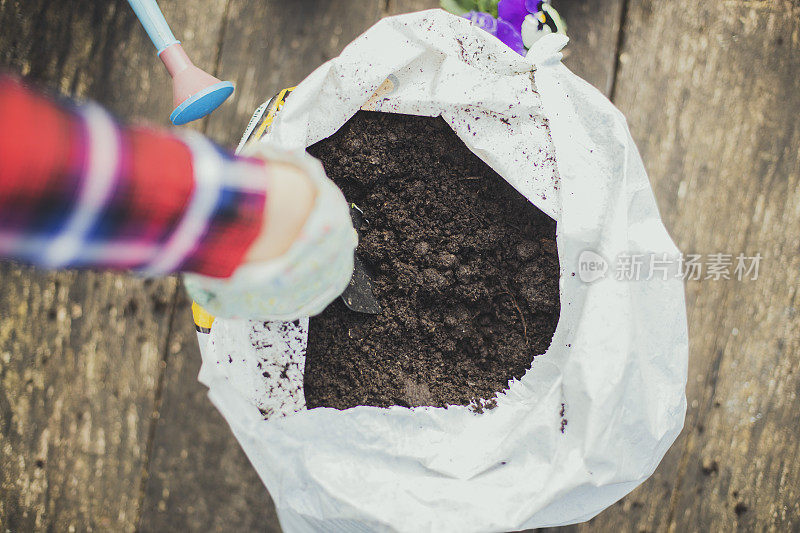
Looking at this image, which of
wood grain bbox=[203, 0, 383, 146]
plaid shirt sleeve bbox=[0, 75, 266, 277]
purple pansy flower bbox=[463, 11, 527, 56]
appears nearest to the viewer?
plaid shirt sleeve bbox=[0, 75, 266, 277]

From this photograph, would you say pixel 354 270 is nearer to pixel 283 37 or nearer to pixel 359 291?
pixel 359 291

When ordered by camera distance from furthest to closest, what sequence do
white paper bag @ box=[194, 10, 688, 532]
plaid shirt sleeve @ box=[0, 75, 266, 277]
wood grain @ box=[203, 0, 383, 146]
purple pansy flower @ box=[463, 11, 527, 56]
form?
wood grain @ box=[203, 0, 383, 146]
purple pansy flower @ box=[463, 11, 527, 56]
white paper bag @ box=[194, 10, 688, 532]
plaid shirt sleeve @ box=[0, 75, 266, 277]

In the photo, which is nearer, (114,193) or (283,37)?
(114,193)

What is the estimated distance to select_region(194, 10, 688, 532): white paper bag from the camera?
0.52 meters

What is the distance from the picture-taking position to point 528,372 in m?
0.59

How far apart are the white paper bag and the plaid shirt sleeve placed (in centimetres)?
27

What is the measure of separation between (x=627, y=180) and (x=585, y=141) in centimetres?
6

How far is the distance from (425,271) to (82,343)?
54 cm

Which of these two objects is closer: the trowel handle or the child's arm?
the child's arm

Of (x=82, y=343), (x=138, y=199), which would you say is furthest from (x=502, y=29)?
(x=82, y=343)

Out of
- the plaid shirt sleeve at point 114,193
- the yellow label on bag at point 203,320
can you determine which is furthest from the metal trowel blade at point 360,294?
the plaid shirt sleeve at point 114,193

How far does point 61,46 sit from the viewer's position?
75 centimetres

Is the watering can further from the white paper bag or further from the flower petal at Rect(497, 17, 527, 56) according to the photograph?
the flower petal at Rect(497, 17, 527, 56)

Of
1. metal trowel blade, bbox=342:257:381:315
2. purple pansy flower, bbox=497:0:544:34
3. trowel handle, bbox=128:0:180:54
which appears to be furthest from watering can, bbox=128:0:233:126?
purple pansy flower, bbox=497:0:544:34
